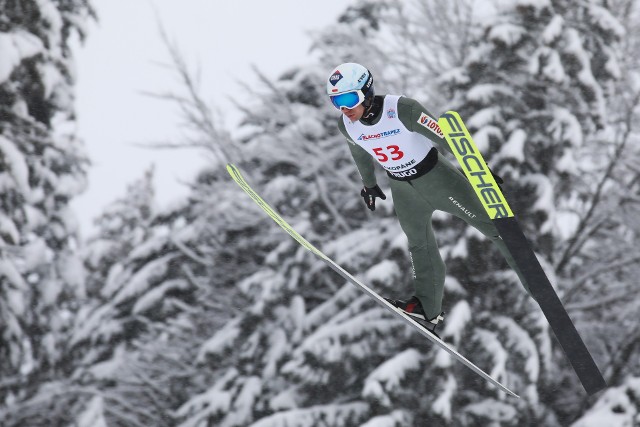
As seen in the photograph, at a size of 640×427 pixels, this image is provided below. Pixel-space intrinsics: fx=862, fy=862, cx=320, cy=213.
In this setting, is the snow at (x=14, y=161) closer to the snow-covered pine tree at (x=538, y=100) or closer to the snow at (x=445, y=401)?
the snow-covered pine tree at (x=538, y=100)

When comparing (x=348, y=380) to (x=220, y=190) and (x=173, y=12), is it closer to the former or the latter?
(x=220, y=190)

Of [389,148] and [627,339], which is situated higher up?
[389,148]

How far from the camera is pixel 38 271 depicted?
14375 mm

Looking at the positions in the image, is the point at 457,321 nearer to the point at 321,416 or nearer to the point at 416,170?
the point at 321,416

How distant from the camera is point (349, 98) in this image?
4562mm

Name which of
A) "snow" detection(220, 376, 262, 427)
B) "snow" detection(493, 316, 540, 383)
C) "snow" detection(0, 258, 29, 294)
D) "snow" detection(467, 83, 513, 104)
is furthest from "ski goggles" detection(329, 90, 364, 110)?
"snow" detection(0, 258, 29, 294)

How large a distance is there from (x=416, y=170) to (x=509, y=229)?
0.67 m

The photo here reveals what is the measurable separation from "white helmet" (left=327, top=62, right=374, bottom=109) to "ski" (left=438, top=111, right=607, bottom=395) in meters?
0.47

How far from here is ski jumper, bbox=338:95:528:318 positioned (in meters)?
4.66

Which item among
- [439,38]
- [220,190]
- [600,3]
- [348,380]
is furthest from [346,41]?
[348,380]

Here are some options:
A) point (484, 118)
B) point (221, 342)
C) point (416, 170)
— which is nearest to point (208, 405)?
point (221, 342)

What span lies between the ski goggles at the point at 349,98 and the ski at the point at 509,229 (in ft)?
1.55

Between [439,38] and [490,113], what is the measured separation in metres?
4.61

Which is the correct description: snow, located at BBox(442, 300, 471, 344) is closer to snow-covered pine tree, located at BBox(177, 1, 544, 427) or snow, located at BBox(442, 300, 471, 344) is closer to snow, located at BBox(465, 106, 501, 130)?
snow-covered pine tree, located at BBox(177, 1, 544, 427)
